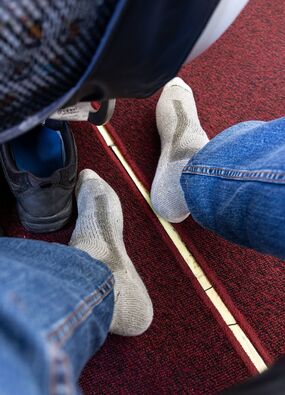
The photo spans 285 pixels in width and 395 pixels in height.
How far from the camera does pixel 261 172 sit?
0.56 metres

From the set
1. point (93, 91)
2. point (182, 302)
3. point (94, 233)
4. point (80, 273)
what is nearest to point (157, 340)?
point (182, 302)

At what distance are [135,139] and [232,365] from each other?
553 mm

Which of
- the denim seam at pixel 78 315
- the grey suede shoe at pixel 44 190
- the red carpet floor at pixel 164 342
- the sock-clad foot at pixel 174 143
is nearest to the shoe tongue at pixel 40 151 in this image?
the grey suede shoe at pixel 44 190

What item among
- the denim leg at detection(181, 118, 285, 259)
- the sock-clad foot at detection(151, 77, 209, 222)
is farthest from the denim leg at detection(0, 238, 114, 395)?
the sock-clad foot at detection(151, 77, 209, 222)

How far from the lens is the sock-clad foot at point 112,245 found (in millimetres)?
730

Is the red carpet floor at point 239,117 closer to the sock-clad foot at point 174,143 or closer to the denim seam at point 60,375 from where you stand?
the sock-clad foot at point 174,143

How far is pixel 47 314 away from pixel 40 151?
21.2 inches

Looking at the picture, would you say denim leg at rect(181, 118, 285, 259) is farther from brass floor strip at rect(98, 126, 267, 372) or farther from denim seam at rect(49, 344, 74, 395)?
Answer: denim seam at rect(49, 344, 74, 395)

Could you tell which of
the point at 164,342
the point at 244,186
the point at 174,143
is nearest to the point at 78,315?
the point at 244,186

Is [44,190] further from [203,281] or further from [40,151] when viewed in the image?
[203,281]

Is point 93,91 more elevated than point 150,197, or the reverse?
point 93,91

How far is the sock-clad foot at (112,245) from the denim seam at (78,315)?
9.6 inches

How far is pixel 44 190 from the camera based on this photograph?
0.77m

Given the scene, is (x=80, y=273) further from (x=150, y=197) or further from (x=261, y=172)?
(x=150, y=197)
